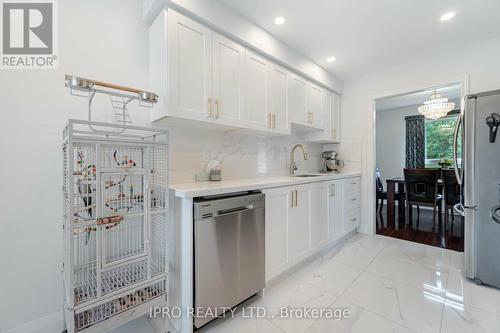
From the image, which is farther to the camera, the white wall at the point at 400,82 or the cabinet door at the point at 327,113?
the cabinet door at the point at 327,113

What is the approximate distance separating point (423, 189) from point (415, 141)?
2.43 m

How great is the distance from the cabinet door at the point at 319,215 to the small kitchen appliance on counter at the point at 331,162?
0.98 metres

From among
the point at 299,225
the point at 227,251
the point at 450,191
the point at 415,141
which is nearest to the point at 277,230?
the point at 299,225

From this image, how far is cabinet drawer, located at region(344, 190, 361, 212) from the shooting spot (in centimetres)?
294

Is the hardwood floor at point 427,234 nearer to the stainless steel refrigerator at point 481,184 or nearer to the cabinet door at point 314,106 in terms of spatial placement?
the stainless steel refrigerator at point 481,184

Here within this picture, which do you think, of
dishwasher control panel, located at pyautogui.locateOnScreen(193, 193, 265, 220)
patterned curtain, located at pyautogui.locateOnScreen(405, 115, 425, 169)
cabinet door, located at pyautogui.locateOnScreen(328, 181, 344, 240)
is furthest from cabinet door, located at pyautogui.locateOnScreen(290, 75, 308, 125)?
patterned curtain, located at pyautogui.locateOnScreen(405, 115, 425, 169)

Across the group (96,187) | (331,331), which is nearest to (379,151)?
(331,331)

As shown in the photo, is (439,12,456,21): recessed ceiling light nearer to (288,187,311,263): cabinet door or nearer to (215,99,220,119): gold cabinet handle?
(288,187,311,263): cabinet door

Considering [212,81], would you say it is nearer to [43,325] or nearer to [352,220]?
[43,325]

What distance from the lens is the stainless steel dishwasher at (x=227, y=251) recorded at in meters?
1.33

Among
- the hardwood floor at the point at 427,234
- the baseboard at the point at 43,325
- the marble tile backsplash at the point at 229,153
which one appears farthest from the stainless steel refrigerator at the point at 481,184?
the baseboard at the point at 43,325

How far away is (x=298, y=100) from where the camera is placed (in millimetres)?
2676

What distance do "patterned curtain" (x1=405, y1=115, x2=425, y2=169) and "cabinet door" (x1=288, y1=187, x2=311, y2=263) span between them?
472 cm

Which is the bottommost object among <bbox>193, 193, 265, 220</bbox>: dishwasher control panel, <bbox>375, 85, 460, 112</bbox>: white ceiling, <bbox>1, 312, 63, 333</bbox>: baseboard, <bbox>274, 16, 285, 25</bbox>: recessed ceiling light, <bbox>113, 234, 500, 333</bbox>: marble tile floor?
<bbox>113, 234, 500, 333</bbox>: marble tile floor
